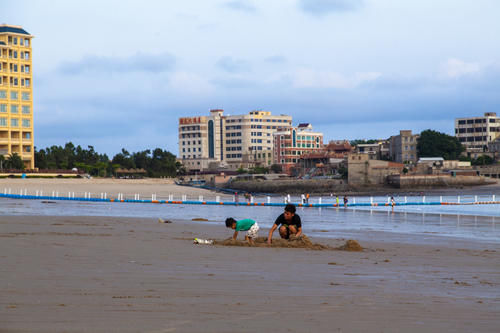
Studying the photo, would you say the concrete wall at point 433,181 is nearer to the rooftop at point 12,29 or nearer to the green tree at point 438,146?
the green tree at point 438,146

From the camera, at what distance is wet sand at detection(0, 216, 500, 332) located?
6332 mm

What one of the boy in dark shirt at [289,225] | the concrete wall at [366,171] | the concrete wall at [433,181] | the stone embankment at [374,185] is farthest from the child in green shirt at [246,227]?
the concrete wall at [366,171]

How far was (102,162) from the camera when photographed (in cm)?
16062

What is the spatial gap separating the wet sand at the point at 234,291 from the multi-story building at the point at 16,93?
10843cm

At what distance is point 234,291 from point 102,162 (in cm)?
15681

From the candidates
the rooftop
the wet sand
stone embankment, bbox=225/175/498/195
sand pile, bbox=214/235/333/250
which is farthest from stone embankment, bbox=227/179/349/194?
the wet sand

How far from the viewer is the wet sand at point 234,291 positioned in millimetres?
6332

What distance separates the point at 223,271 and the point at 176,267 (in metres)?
0.81

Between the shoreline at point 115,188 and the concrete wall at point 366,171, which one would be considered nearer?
the shoreline at point 115,188

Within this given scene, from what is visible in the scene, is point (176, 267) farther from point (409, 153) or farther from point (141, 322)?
point (409, 153)

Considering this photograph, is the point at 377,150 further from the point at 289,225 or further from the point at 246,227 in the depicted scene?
the point at 246,227

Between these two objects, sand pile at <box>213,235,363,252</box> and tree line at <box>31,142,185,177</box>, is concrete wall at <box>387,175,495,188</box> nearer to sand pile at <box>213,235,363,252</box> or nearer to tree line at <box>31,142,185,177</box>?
tree line at <box>31,142,185,177</box>

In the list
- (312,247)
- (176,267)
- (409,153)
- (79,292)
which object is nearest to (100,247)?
(176,267)

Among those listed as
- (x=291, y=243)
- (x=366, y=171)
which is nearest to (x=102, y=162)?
(x=366, y=171)
